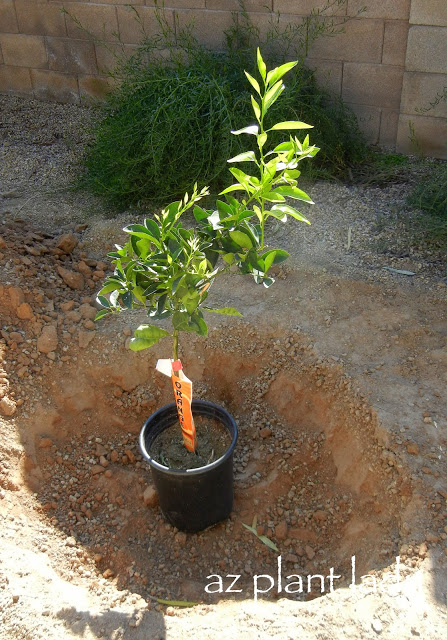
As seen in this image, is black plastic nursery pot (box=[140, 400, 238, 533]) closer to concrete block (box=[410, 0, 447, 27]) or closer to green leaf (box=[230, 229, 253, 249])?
green leaf (box=[230, 229, 253, 249])

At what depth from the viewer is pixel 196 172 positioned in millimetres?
3711

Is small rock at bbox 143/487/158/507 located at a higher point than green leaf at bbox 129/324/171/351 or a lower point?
lower

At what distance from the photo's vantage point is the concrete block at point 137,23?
4570mm

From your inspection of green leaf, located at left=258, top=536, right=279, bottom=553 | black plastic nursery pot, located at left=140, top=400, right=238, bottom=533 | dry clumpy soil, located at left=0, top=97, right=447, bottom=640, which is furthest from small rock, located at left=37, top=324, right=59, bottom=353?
green leaf, located at left=258, top=536, right=279, bottom=553

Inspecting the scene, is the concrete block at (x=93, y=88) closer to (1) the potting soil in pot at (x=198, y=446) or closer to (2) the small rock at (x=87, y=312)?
(2) the small rock at (x=87, y=312)

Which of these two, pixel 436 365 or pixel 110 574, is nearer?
pixel 110 574

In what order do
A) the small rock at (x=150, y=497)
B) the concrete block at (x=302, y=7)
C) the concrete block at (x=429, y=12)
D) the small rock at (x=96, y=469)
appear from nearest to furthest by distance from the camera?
the small rock at (x=150, y=497) < the small rock at (x=96, y=469) < the concrete block at (x=429, y=12) < the concrete block at (x=302, y=7)

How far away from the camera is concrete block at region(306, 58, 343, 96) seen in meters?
4.21

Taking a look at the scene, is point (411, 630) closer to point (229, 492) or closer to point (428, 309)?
point (229, 492)

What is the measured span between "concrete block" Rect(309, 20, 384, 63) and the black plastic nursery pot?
2.79m

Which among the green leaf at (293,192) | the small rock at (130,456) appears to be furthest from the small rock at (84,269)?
the green leaf at (293,192)

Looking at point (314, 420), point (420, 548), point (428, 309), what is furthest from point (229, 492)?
point (428, 309)

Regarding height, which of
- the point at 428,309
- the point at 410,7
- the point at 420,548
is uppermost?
the point at 410,7

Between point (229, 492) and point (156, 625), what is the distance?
60 centimetres
